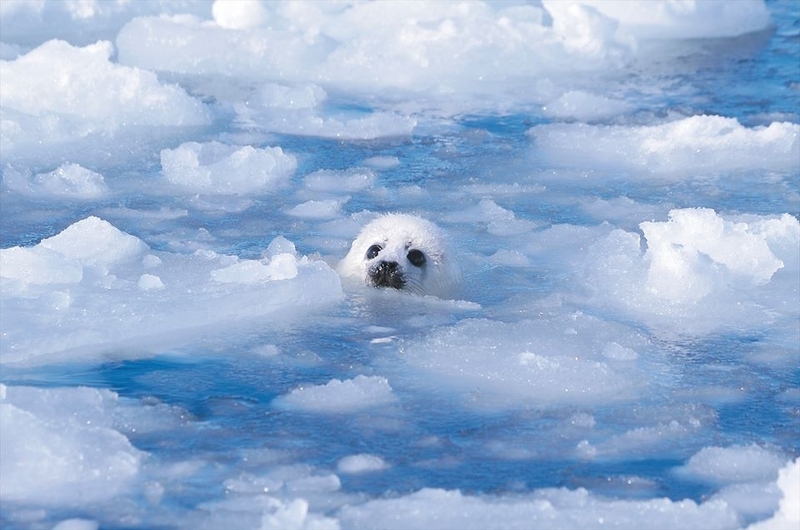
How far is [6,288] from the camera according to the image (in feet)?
13.1

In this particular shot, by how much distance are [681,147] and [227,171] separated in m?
2.36

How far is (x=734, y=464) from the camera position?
3.08 metres

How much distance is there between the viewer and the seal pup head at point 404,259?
456cm

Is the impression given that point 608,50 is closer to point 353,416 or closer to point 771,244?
point 771,244

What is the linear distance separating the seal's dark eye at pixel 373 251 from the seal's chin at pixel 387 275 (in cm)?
14

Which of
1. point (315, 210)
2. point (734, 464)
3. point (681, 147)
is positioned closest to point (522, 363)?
point (734, 464)

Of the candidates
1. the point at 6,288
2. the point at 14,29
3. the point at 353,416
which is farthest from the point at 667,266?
the point at 14,29

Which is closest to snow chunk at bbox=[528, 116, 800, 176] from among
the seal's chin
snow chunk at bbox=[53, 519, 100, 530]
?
the seal's chin

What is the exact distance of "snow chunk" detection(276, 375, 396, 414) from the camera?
11.1ft

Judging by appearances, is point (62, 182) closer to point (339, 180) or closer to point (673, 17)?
point (339, 180)

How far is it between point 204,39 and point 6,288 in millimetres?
4164

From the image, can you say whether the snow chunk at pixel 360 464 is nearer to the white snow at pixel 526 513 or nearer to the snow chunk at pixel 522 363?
the white snow at pixel 526 513

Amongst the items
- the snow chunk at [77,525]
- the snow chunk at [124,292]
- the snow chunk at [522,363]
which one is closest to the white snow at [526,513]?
the snow chunk at [77,525]

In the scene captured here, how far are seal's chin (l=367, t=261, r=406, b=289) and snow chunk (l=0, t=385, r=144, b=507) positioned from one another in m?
1.55
